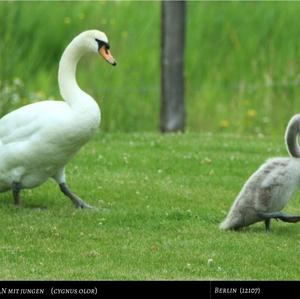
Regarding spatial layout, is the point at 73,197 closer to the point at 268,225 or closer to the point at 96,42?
the point at 96,42

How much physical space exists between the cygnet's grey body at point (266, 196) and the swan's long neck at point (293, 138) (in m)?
0.20

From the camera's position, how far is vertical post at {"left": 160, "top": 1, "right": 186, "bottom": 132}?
1423 cm

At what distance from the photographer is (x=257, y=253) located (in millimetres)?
8250

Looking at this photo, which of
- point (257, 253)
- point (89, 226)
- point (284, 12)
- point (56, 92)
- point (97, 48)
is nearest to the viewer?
point (257, 253)

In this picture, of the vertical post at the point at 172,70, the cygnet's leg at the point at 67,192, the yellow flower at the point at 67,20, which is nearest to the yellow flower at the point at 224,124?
the vertical post at the point at 172,70

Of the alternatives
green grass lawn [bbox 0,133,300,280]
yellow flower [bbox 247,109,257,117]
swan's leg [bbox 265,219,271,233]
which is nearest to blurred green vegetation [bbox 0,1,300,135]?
yellow flower [bbox 247,109,257,117]

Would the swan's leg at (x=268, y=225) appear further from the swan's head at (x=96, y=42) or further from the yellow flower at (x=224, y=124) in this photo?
the yellow flower at (x=224, y=124)

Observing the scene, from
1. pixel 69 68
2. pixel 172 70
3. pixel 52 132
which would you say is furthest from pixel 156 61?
pixel 52 132

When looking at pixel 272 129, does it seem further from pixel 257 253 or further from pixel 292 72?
pixel 257 253

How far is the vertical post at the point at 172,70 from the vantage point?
14.2 meters

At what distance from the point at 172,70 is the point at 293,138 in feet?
17.1

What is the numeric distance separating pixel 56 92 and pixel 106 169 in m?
4.48

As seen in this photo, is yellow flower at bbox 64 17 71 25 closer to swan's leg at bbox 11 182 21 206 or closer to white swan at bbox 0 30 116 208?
white swan at bbox 0 30 116 208

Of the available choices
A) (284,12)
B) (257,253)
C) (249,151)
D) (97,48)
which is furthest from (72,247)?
(284,12)
